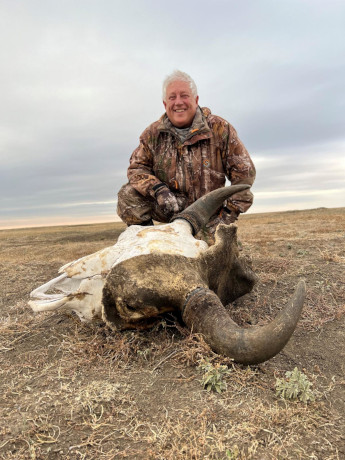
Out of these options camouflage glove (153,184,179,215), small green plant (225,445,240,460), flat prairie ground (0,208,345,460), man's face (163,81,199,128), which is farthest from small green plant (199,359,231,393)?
man's face (163,81,199,128)

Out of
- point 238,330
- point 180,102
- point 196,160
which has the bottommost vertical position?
point 238,330

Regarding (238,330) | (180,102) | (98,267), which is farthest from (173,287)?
(180,102)

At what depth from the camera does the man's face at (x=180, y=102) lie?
544 cm

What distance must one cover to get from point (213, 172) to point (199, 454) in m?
4.44

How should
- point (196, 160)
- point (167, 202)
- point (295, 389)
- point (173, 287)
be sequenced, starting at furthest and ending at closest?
point (196, 160) < point (167, 202) < point (173, 287) < point (295, 389)

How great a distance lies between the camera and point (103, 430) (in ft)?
7.04

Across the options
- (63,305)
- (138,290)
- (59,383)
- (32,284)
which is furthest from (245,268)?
(32,284)

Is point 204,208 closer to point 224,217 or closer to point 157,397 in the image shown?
point 224,217

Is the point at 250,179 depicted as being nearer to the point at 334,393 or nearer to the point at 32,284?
the point at 334,393

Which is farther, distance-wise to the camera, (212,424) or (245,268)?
(245,268)

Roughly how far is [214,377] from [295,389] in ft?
1.74

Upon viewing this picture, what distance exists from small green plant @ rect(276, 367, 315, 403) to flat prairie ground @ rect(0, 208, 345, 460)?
0.13 feet

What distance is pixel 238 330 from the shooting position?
8.11 feet

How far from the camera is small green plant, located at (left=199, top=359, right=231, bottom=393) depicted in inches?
94.8
